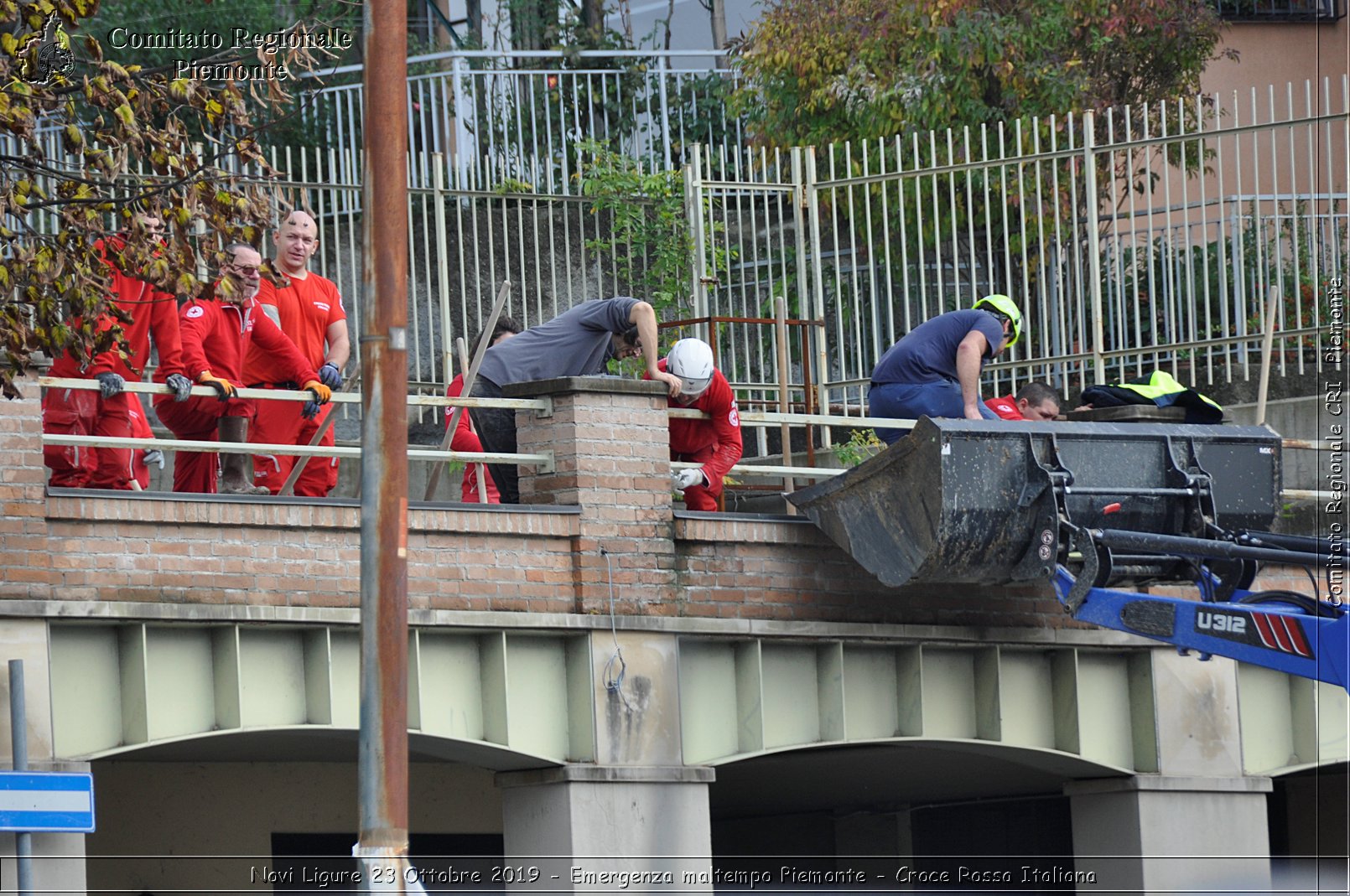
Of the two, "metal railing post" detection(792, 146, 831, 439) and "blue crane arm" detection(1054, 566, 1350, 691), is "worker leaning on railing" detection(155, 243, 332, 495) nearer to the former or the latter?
"blue crane arm" detection(1054, 566, 1350, 691)

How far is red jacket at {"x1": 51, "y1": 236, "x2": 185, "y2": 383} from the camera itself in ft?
37.9

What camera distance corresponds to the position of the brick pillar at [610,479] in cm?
1246

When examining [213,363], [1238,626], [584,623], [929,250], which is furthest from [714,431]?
[929,250]

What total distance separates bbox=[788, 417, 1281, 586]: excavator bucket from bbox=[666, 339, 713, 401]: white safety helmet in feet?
3.25

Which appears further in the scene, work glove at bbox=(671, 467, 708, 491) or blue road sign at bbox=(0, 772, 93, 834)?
work glove at bbox=(671, 467, 708, 491)

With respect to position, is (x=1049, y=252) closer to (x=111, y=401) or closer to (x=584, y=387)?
(x=584, y=387)

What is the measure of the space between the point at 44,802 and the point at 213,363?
326 cm

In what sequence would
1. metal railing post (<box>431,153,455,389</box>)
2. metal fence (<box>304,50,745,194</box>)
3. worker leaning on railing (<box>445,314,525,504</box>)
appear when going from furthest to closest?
metal fence (<box>304,50,745,194</box>)
metal railing post (<box>431,153,455,389</box>)
worker leaning on railing (<box>445,314,525,504</box>)

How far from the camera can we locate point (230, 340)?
1225 centimetres

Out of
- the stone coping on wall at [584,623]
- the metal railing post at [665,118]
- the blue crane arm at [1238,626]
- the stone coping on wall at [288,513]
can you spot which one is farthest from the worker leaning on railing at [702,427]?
the metal railing post at [665,118]

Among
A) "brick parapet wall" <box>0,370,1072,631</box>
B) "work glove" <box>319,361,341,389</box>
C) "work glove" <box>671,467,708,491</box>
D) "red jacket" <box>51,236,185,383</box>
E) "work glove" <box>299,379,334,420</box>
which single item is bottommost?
"brick parapet wall" <box>0,370,1072,631</box>

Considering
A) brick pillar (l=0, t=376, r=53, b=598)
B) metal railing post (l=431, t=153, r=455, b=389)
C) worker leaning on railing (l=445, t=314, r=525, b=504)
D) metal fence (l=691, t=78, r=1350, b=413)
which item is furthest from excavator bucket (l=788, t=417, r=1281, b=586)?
metal railing post (l=431, t=153, r=455, b=389)

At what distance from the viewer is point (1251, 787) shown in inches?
557

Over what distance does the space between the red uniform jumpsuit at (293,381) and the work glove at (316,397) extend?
0.14 m
